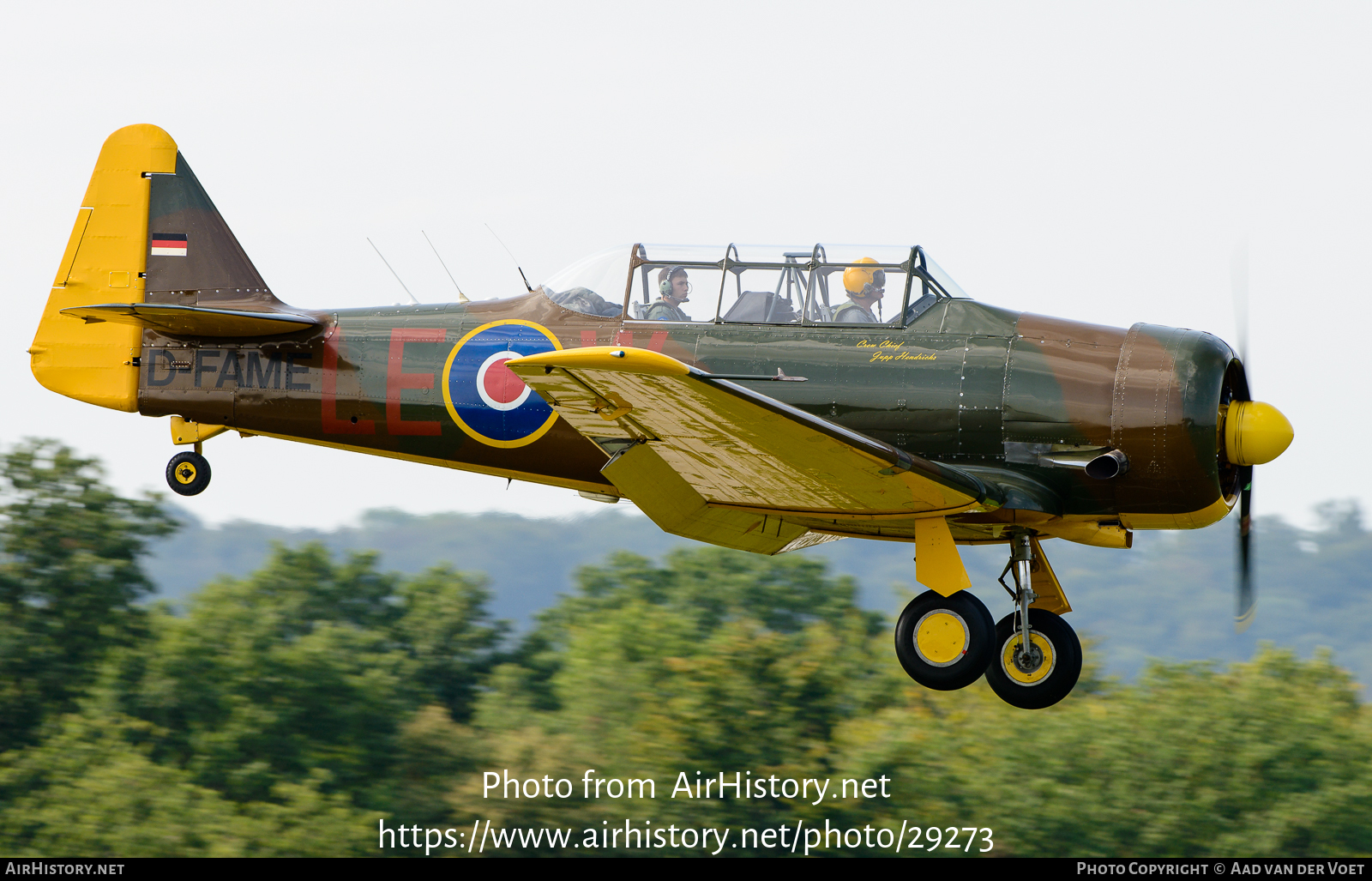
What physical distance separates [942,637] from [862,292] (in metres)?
2.19

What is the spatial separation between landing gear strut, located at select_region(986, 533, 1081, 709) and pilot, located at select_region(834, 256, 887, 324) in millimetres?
1677

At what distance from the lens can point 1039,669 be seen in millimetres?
8938

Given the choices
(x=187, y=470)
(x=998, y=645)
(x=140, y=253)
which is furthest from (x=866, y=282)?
(x=140, y=253)

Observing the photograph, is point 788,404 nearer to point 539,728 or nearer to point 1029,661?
point 1029,661

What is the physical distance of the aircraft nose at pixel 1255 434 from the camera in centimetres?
854

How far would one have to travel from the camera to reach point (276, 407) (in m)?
9.90

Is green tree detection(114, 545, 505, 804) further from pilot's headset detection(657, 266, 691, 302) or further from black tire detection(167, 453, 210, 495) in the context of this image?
pilot's headset detection(657, 266, 691, 302)

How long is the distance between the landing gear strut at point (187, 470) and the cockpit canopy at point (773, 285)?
3.03 m

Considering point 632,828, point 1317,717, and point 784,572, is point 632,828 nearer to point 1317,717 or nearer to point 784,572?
point 784,572

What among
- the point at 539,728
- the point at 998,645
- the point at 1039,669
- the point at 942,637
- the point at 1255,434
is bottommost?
the point at 539,728

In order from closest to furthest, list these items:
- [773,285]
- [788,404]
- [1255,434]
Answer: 1. [1255,434]
2. [788,404]
3. [773,285]

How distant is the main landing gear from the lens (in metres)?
8.61
